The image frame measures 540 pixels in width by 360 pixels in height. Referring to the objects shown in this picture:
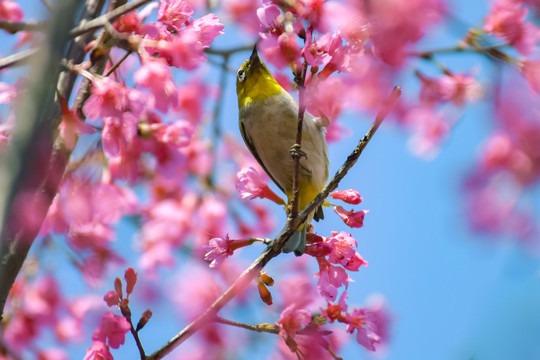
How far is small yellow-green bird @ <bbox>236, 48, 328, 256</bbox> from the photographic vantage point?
140 inches

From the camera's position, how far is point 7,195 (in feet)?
3.92

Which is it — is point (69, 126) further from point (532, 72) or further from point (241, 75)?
point (532, 72)

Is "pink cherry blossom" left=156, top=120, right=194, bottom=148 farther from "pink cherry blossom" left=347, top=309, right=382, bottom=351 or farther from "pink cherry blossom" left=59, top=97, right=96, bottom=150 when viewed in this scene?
"pink cherry blossom" left=347, top=309, right=382, bottom=351

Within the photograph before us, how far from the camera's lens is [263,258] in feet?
7.32

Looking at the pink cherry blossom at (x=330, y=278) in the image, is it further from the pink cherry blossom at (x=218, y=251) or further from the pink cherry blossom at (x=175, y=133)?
the pink cherry blossom at (x=175, y=133)

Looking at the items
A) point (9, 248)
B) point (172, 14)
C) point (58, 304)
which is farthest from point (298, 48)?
point (58, 304)

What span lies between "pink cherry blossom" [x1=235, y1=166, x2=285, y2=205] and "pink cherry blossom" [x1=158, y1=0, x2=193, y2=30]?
0.75m

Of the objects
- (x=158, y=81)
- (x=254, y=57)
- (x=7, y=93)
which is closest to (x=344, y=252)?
(x=158, y=81)

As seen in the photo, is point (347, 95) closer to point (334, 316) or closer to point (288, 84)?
point (334, 316)

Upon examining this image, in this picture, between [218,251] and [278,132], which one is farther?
[278,132]

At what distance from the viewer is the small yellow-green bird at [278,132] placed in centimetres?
356

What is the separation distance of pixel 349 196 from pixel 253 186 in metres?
0.48

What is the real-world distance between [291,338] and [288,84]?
Result: 1.83m

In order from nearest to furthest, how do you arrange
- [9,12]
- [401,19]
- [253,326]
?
1. [401,19]
2. [253,326]
3. [9,12]
